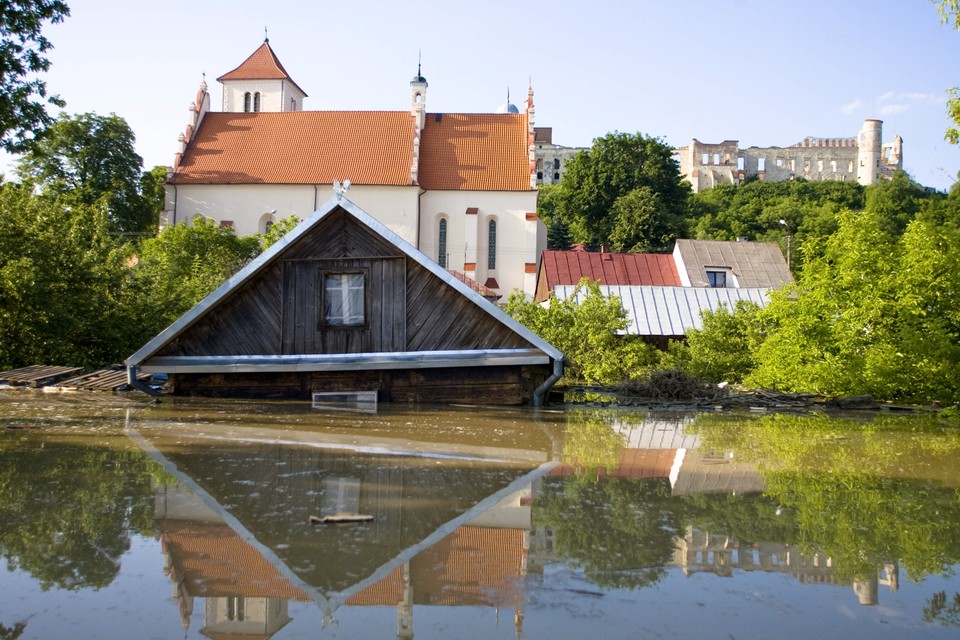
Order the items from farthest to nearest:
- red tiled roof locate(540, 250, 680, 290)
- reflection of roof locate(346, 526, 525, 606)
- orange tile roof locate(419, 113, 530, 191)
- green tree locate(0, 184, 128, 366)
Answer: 1. orange tile roof locate(419, 113, 530, 191)
2. red tiled roof locate(540, 250, 680, 290)
3. green tree locate(0, 184, 128, 366)
4. reflection of roof locate(346, 526, 525, 606)

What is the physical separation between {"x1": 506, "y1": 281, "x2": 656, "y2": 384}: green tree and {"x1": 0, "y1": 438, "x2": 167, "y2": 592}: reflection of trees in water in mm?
15133

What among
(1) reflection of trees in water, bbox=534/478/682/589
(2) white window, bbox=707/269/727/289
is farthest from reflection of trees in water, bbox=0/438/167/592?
(2) white window, bbox=707/269/727/289

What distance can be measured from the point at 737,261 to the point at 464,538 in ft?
140

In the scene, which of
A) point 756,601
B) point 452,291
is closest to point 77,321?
point 452,291

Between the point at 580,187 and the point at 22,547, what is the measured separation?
234 ft

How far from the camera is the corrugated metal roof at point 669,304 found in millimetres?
30094

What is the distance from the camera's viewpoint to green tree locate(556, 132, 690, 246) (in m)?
73.4

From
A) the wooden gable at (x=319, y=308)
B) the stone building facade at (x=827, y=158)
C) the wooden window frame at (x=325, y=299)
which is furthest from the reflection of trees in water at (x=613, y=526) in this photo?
the stone building facade at (x=827, y=158)

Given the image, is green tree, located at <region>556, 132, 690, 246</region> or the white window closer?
the white window

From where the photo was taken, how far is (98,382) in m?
18.7

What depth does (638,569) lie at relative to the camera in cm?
595

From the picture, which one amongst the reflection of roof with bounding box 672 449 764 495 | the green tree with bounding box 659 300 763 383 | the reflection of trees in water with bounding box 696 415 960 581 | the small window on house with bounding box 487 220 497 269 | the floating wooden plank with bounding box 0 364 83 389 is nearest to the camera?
the reflection of trees in water with bounding box 696 415 960 581

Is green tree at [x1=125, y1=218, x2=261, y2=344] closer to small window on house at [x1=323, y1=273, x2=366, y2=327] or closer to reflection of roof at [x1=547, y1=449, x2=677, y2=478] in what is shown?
small window on house at [x1=323, y1=273, x2=366, y2=327]

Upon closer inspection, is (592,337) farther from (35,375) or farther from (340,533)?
(340,533)
